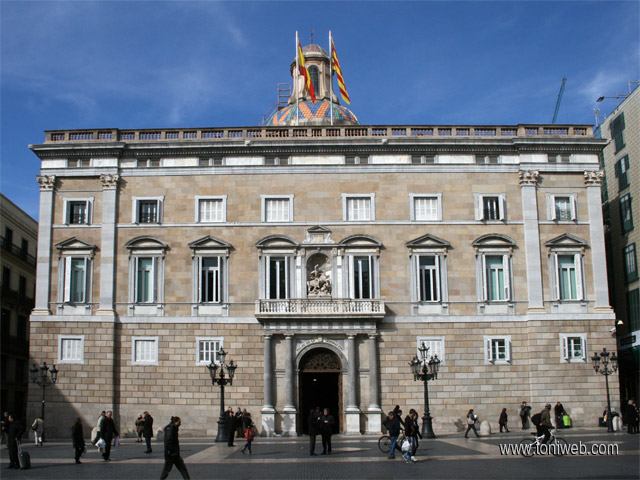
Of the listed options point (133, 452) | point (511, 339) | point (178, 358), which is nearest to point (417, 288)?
point (511, 339)

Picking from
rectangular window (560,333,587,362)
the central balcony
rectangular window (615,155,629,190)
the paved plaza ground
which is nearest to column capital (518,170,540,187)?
rectangular window (560,333,587,362)

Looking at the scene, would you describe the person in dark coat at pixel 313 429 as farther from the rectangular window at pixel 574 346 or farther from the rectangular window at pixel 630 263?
the rectangular window at pixel 630 263

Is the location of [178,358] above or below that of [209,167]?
below

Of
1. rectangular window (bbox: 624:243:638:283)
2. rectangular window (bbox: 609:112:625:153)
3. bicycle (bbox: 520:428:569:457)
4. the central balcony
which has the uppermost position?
rectangular window (bbox: 609:112:625:153)

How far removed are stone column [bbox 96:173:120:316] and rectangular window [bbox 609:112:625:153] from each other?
1244 inches

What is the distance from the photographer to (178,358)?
133ft

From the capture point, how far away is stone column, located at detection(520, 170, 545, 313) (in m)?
40.9

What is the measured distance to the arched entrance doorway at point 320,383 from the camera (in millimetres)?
40125

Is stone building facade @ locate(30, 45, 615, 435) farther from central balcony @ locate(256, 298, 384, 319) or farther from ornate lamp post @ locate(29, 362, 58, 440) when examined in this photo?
ornate lamp post @ locate(29, 362, 58, 440)

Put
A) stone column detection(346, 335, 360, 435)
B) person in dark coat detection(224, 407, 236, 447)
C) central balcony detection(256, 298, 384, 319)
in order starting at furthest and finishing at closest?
1. central balcony detection(256, 298, 384, 319)
2. stone column detection(346, 335, 360, 435)
3. person in dark coat detection(224, 407, 236, 447)

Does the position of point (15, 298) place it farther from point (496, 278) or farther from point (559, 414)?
point (559, 414)

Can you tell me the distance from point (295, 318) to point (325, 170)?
8587 mm

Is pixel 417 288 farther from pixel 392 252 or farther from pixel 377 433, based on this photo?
pixel 377 433

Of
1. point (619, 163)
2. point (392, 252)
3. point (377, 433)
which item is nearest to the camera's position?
point (377, 433)
